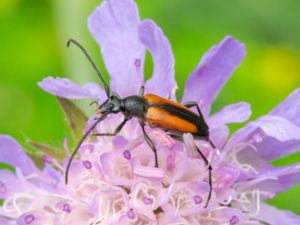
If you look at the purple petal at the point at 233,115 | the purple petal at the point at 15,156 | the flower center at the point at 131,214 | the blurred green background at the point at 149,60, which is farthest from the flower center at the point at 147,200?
the blurred green background at the point at 149,60

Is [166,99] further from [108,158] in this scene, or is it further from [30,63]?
[30,63]

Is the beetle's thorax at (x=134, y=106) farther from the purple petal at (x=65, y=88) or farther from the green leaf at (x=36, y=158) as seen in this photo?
the green leaf at (x=36, y=158)

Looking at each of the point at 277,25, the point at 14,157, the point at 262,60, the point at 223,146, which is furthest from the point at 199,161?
the point at 277,25

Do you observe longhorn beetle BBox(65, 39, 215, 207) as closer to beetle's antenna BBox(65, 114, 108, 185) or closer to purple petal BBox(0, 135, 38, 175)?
beetle's antenna BBox(65, 114, 108, 185)

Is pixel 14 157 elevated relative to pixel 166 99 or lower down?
lower down

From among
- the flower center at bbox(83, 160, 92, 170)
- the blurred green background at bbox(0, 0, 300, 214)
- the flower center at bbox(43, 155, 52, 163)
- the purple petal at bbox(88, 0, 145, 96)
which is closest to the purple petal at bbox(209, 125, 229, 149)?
the purple petal at bbox(88, 0, 145, 96)

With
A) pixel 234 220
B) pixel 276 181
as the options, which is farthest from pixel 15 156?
pixel 276 181
